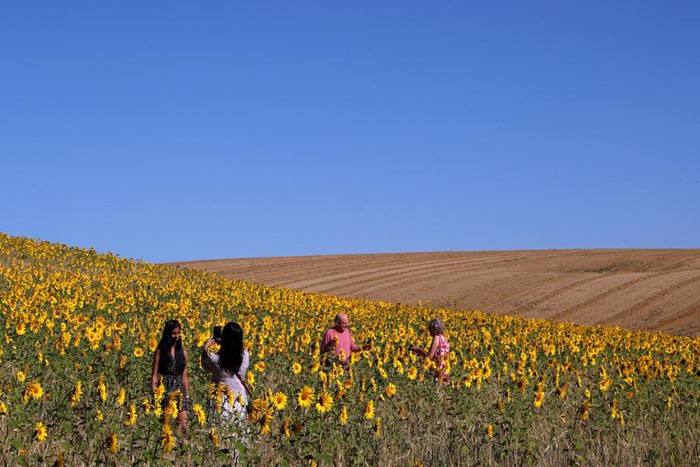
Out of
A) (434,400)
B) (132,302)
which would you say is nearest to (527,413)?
(434,400)

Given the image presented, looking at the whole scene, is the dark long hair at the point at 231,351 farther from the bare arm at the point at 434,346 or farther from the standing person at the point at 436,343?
the bare arm at the point at 434,346

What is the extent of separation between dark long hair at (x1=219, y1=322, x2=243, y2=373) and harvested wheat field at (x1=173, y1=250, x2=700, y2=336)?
78.2 ft

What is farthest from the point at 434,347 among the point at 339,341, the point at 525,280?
the point at 525,280

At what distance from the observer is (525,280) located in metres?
41.4

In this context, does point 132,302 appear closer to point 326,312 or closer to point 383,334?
point 326,312

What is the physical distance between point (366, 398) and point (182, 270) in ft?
83.9

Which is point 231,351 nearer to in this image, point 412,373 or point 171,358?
point 171,358

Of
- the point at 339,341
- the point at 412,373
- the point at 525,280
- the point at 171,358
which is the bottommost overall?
the point at 412,373

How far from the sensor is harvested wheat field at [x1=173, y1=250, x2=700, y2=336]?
33.3 meters

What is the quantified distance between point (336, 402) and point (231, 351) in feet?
3.82

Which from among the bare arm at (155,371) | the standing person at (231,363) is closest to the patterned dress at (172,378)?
the bare arm at (155,371)

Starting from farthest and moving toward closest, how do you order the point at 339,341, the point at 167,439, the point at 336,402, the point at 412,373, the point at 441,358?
the point at 339,341, the point at 441,358, the point at 412,373, the point at 336,402, the point at 167,439

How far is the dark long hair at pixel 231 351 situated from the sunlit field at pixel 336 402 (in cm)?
21

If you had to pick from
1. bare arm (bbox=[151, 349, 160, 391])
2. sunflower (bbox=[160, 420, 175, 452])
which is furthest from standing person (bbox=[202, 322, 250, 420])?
sunflower (bbox=[160, 420, 175, 452])
